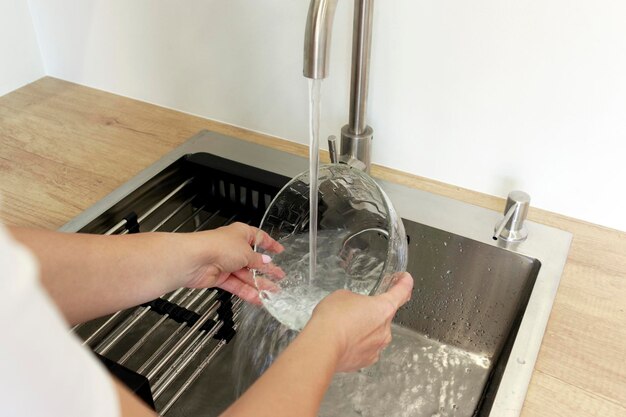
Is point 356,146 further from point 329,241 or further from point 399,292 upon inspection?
point 399,292

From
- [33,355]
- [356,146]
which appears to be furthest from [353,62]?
[33,355]

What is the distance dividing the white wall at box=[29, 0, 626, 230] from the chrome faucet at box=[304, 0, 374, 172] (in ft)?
0.28

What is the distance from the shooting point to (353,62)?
767 mm

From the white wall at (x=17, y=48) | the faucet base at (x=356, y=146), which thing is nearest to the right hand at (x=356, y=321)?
the faucet base at (x=356, y=146)

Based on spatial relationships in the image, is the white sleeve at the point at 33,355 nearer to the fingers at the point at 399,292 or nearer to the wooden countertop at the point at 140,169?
the fingers at the point at 399,292

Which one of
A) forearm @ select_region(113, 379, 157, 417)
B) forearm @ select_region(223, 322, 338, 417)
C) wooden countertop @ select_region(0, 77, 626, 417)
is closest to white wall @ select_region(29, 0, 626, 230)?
wooden countertop @ select_region(0, 77, 626, 417)

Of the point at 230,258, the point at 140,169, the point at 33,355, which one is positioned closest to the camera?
the point at 33,355

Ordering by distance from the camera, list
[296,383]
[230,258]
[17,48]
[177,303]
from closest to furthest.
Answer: [296,383], [230,258], [177,303], [17,48]

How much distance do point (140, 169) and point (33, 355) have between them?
0.73m

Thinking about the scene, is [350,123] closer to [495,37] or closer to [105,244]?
[495,37]

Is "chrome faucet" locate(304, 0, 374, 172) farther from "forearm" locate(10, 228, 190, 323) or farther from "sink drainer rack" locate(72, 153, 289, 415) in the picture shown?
"forearm" locate(10, 228, 190, 323)

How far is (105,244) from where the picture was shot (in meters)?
0.57

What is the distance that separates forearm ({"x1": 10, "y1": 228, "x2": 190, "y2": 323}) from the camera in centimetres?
52

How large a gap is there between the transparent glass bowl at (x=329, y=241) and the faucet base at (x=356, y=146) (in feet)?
0.38
